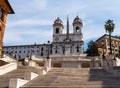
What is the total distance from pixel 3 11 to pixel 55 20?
72947mm

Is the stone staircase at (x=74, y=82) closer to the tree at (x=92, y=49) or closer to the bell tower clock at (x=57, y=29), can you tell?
the tree at (x=92, y=49)

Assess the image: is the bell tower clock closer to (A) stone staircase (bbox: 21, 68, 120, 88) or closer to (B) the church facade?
(B) the church facade

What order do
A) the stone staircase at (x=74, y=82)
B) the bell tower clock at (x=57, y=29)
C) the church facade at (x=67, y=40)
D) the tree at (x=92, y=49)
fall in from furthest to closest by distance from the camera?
the bell tower clock at (x=57, y=29)
the church facade at (x=67, y=40)
the tree at (x=92, y=49)
the stone staircase at (x=74, y=82)

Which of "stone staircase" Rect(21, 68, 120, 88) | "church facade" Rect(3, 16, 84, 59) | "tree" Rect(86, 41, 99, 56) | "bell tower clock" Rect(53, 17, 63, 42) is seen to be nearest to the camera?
"stone staircase" Rect(21, 68, 120, 88)

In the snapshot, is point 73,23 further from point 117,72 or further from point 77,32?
point 117,72

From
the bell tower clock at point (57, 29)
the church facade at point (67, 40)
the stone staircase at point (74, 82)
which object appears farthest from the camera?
the bell tower clock at point (57, 29)

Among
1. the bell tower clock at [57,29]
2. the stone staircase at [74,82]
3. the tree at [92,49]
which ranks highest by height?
the bell tower clock at [57,29]

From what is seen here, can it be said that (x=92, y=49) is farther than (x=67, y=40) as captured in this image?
No

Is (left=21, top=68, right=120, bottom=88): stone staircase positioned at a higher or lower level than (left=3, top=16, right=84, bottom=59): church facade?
lower

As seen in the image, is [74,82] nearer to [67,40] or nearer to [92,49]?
[92,49]

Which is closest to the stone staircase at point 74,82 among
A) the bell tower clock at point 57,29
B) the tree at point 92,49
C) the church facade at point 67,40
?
the tree at point 92,49

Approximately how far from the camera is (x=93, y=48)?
90.8 m

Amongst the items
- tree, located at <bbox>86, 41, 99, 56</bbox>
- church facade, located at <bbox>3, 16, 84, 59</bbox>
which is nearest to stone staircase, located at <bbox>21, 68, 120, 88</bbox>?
tree, located at <bbox>86, 41, 99, 56</bbox>

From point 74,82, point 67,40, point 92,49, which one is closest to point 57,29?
point 67,40
